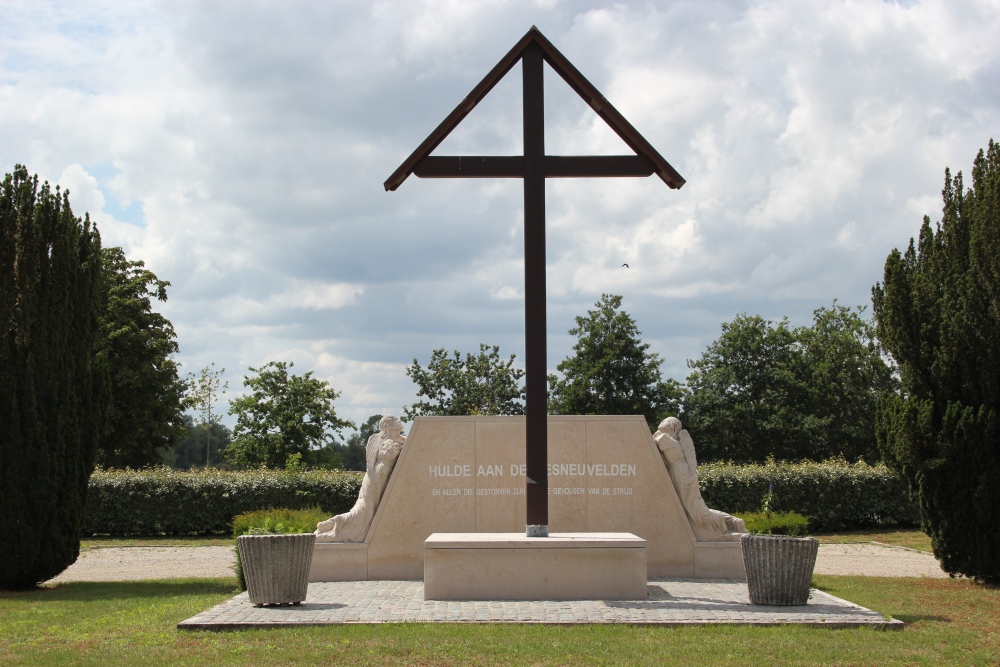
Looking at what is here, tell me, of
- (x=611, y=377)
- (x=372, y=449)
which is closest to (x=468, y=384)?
(x=611, y=377)

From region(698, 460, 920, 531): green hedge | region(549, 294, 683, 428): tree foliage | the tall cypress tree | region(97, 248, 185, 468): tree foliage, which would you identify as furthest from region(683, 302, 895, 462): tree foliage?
the tall cypress tree

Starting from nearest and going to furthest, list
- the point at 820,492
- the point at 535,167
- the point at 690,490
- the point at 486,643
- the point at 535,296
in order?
1. the point at 486,643
2. the point at 535,296
3. the point at 535,167
4. the point at 690,490
5. the point at 820,492

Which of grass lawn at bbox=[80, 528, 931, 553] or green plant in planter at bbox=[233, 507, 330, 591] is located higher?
green plant in planter at bbox=[233, 507, 330, 591]

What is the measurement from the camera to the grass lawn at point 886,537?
21.5 metres

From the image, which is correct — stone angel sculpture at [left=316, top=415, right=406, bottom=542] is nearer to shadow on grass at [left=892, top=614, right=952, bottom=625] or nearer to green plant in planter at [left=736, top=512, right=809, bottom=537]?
green plant in planter at [left=736, top=512, right=809, bottom=537]

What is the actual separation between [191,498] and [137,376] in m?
11.1

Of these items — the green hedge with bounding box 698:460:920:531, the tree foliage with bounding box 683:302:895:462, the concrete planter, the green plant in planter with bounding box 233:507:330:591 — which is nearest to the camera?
the concrete planter

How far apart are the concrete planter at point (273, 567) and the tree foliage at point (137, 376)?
84.4 feet

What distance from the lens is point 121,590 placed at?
13.2 metres

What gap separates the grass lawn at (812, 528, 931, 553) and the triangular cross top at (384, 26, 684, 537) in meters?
12.5

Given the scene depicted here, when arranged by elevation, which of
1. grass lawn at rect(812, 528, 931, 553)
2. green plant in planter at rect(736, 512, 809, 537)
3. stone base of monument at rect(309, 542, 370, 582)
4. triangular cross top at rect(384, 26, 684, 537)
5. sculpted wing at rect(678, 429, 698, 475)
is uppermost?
triangular cross top at rect(384, 26, 684, 537)

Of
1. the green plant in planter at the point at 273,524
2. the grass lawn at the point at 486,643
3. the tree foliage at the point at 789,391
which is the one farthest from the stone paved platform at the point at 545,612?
the tree foliage at the point at 789,391

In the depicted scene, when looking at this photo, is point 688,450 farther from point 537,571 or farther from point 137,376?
point 137,376

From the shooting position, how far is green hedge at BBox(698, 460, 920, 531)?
24734 mm
